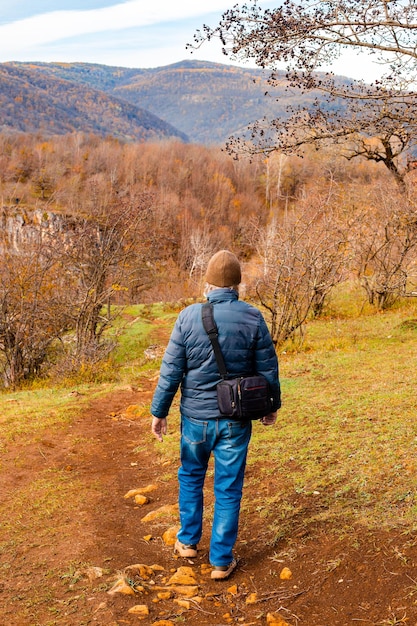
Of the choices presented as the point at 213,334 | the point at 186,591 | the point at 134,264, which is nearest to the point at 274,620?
the point at 186,591

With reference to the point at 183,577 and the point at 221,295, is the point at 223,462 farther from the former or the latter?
the point at 221,295

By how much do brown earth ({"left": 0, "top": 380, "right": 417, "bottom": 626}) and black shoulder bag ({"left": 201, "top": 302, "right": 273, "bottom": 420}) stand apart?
105 cm

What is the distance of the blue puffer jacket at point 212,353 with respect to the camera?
3.78 metres

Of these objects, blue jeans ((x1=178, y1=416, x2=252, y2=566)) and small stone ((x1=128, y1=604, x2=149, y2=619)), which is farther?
blue jeans ((x1=178, y1=416, x2=252, y2=566))

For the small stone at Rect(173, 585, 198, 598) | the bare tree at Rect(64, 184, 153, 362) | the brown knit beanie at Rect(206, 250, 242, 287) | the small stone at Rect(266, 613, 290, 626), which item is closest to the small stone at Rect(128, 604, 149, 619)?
the small stone at Rect(173, 585, 198, 598)

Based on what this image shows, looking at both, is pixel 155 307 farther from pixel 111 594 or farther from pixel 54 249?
Result: pixel 111 594

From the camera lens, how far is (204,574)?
390 centimetres

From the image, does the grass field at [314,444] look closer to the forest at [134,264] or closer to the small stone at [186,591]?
the small stone at [186,591]

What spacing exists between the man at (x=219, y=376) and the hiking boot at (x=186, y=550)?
0.26 meters

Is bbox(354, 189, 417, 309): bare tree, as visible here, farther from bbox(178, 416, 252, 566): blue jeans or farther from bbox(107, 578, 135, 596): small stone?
bbox(107, 578, 135, 596): small stone

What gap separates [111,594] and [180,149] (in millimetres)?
112202

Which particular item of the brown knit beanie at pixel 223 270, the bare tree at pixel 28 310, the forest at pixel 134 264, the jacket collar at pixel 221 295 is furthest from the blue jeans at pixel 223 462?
the bare tree at pixel 28 310

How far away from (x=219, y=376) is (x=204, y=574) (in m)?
1.33

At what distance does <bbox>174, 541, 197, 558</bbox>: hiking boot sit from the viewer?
4.09 m
